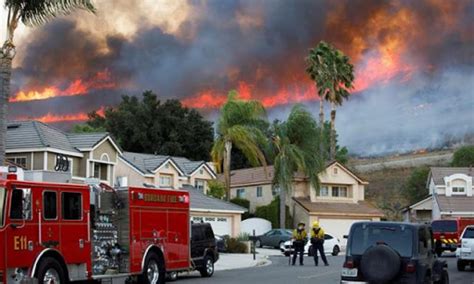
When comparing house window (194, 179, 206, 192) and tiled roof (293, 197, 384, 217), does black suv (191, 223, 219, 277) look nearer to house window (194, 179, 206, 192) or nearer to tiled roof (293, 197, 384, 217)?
house window (194, 179, 206, 192)

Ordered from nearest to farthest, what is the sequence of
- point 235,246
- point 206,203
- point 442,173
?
point 235,246 → point 206,203 → point 442,173

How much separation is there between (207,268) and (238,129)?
34.1 m

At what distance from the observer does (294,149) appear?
213ft

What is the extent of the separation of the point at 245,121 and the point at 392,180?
253 ft

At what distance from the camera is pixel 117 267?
21219 mm

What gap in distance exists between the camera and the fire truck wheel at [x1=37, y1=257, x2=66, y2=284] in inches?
711

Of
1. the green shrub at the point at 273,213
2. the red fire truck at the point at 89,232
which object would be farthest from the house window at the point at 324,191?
the red fire truck at the point at 89,232

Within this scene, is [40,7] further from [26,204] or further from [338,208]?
[338,208]

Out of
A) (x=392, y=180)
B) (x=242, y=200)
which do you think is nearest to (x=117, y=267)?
(x=242, y=200)

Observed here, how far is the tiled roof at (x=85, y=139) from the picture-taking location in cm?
4869

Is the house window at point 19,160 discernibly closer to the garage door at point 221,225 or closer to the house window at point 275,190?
the garage door at point 221,225

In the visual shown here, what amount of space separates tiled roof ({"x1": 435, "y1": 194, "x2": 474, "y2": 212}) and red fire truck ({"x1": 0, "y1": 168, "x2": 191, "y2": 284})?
56.5 metres

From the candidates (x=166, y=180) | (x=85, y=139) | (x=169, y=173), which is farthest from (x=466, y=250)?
(x=166, y=180)

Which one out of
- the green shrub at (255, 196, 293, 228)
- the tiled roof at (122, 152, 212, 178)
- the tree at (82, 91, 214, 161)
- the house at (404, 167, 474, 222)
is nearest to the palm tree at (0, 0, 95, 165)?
the tiled roof at (122, 152, 212, 178)
